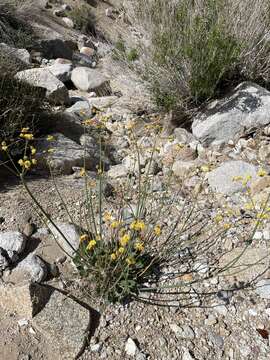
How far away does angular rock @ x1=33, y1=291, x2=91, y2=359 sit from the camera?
1.85 metres

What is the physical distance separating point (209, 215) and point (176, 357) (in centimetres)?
113

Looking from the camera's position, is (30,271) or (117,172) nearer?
(30,271)

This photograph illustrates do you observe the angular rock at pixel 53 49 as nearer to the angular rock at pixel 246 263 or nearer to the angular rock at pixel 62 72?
the angular rock at pixel 62 72

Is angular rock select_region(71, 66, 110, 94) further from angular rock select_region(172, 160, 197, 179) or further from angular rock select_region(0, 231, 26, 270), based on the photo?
angular rock select_region(0, 231, 26, 270)

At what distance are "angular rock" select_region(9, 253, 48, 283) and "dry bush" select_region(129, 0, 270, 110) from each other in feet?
7.38

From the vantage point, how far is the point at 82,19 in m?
10.4

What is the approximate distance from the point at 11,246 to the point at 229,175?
1.81 m

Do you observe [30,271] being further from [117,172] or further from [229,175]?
[229,175]

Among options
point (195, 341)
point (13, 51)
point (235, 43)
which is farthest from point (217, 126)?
point (13, 51)

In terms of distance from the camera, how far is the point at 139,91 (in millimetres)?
4219

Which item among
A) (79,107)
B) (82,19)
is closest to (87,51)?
(82,19)

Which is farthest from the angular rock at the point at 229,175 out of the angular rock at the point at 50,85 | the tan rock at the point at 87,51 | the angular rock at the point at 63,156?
the tan rock at the point at 87,51

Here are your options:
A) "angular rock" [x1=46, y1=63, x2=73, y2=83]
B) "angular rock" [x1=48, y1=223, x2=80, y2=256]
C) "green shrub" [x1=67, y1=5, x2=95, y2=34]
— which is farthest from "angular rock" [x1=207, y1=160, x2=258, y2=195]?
"green shrub" [x1=67, y1=5, x2=95, y2=34]

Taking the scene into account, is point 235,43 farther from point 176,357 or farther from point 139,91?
point 176,357
